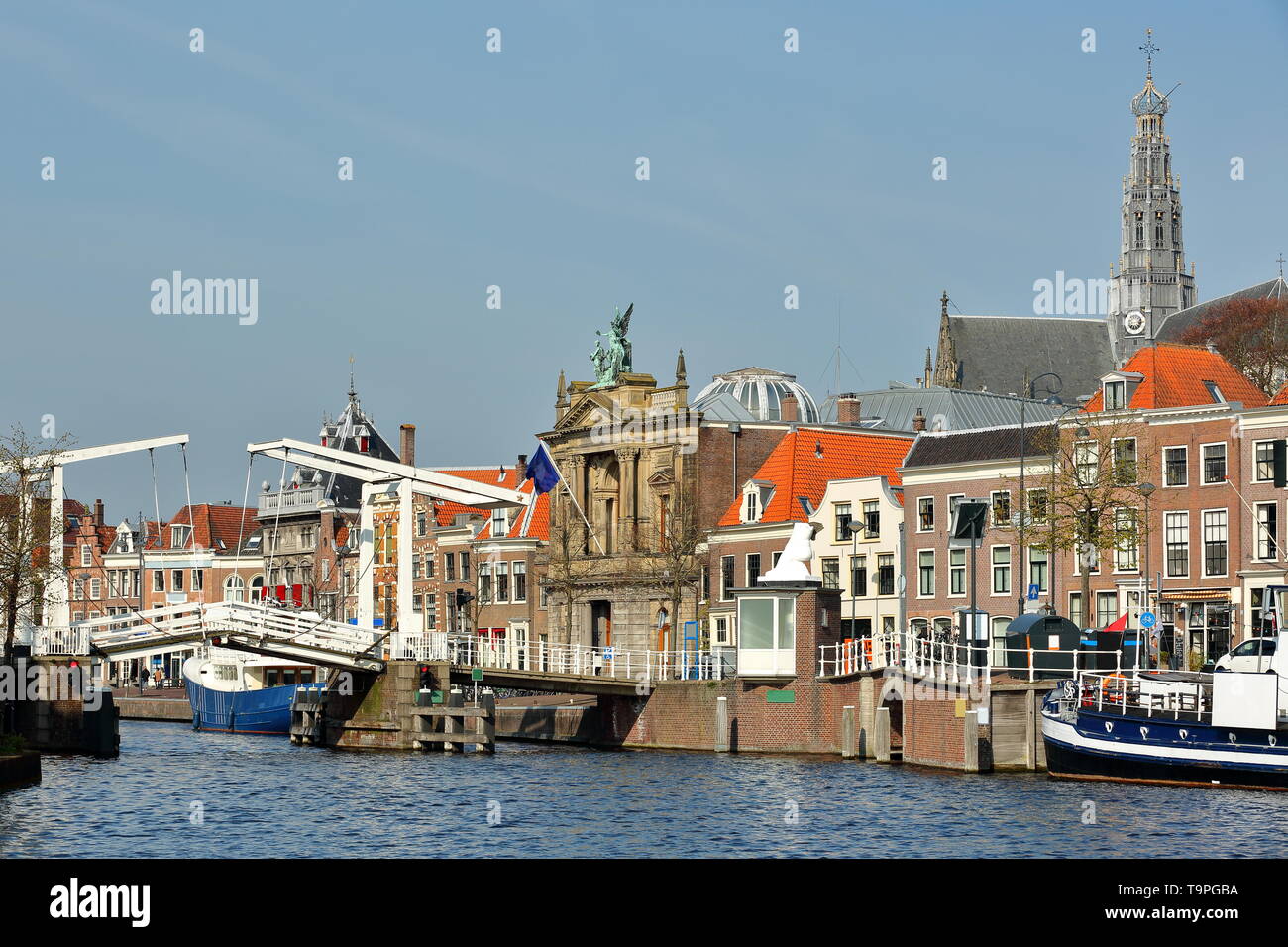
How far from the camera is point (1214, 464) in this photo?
168ft

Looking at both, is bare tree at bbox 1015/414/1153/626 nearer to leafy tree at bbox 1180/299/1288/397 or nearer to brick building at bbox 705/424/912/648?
brick building at bbox 705/424/912/648

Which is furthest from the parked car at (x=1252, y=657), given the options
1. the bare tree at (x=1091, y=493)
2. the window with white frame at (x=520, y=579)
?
the window with white frame at (x=520, y=579)

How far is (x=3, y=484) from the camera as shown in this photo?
4944 cm

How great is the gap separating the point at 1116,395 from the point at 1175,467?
3.05 meters

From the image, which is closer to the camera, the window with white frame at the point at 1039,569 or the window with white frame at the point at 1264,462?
the window with white frame at the point at 1264,462

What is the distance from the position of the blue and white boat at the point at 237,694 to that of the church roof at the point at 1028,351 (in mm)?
51979

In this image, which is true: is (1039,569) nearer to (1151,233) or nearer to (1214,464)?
(1214,464)

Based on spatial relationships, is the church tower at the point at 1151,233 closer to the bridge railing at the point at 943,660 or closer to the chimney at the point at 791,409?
the chimney at the point at 791,409

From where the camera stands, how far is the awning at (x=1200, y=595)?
5056 cm

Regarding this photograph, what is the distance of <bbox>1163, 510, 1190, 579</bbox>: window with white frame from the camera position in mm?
51719

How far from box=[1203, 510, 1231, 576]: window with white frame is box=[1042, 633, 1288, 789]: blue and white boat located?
43.9 ft
